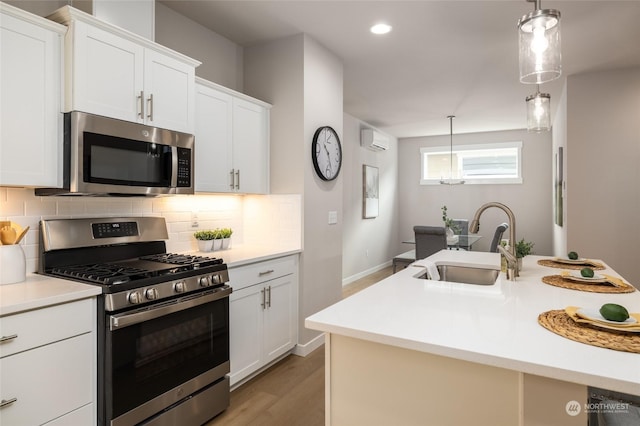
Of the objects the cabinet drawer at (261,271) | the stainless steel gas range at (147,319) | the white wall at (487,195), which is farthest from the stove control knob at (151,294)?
the white wall at (487,195)

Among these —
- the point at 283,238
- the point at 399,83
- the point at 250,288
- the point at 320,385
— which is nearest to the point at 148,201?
the point at 250,288

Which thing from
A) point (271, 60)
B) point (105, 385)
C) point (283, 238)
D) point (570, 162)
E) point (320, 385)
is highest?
point (271, 60)

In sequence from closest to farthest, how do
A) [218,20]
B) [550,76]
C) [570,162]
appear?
1. [550,76]
2. [218,20]
3. [570,162]

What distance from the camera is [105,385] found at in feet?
5.61

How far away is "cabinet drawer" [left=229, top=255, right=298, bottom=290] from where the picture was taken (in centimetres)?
252

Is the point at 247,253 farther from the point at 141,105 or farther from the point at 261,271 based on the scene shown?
the point at 141,105

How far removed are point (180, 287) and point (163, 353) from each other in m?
0.33

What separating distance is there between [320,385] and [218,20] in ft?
9.21

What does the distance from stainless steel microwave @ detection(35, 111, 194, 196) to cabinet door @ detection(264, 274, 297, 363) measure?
1.00m

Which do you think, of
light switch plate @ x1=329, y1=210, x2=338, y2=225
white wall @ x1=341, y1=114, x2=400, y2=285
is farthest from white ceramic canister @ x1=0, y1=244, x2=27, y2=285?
white wall @ x1=341, y1=114, x2=400, y2=285

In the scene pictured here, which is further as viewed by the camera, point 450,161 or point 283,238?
point 450,161

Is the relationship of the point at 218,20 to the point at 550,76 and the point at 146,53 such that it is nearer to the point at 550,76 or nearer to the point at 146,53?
the point at 146,53

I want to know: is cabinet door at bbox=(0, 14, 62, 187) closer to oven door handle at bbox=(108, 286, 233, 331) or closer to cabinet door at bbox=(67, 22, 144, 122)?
cabinet door at bbox=(67, 22, 144, 122)

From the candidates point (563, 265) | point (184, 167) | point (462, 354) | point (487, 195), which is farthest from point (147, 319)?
point (487, 195)
